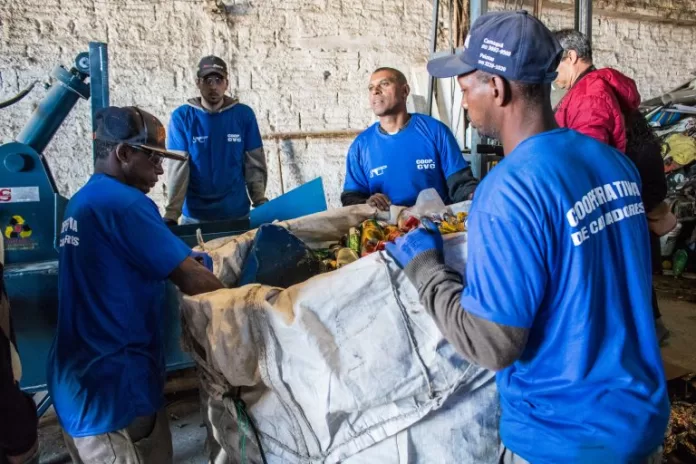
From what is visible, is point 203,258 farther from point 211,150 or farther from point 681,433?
point 681,433

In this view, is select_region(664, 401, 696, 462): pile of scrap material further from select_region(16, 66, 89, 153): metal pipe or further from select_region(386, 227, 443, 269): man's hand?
select_region(16, 66, 89, 153): metal pipe

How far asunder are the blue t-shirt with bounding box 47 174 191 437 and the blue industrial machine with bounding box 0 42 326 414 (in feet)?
1.96

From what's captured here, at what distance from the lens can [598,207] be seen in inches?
40.6

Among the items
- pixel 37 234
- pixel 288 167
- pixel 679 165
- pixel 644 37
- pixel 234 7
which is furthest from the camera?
pixel 644 37

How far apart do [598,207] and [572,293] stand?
18 centimetres

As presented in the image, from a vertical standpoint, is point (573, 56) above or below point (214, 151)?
above

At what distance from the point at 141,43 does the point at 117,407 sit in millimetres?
4154

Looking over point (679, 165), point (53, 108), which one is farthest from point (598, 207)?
point (679, 165)

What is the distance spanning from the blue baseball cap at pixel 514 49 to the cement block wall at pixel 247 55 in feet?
14.5

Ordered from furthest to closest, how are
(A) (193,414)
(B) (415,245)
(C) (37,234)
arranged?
1. (A) (193,414)
2. (C) (37,234)
3. (B) (415,245)

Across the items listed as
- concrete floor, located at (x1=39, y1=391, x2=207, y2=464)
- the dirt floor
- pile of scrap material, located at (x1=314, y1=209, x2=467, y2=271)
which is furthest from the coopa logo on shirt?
concrete floor, located at (x1=39, y1=391, x2=207, y2=464)

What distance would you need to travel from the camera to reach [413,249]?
1259 millimetres

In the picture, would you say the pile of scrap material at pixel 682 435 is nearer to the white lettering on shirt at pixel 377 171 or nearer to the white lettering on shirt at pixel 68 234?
the white lettering on shirt at pixel 377 171

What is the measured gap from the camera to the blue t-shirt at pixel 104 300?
5.07 feet
